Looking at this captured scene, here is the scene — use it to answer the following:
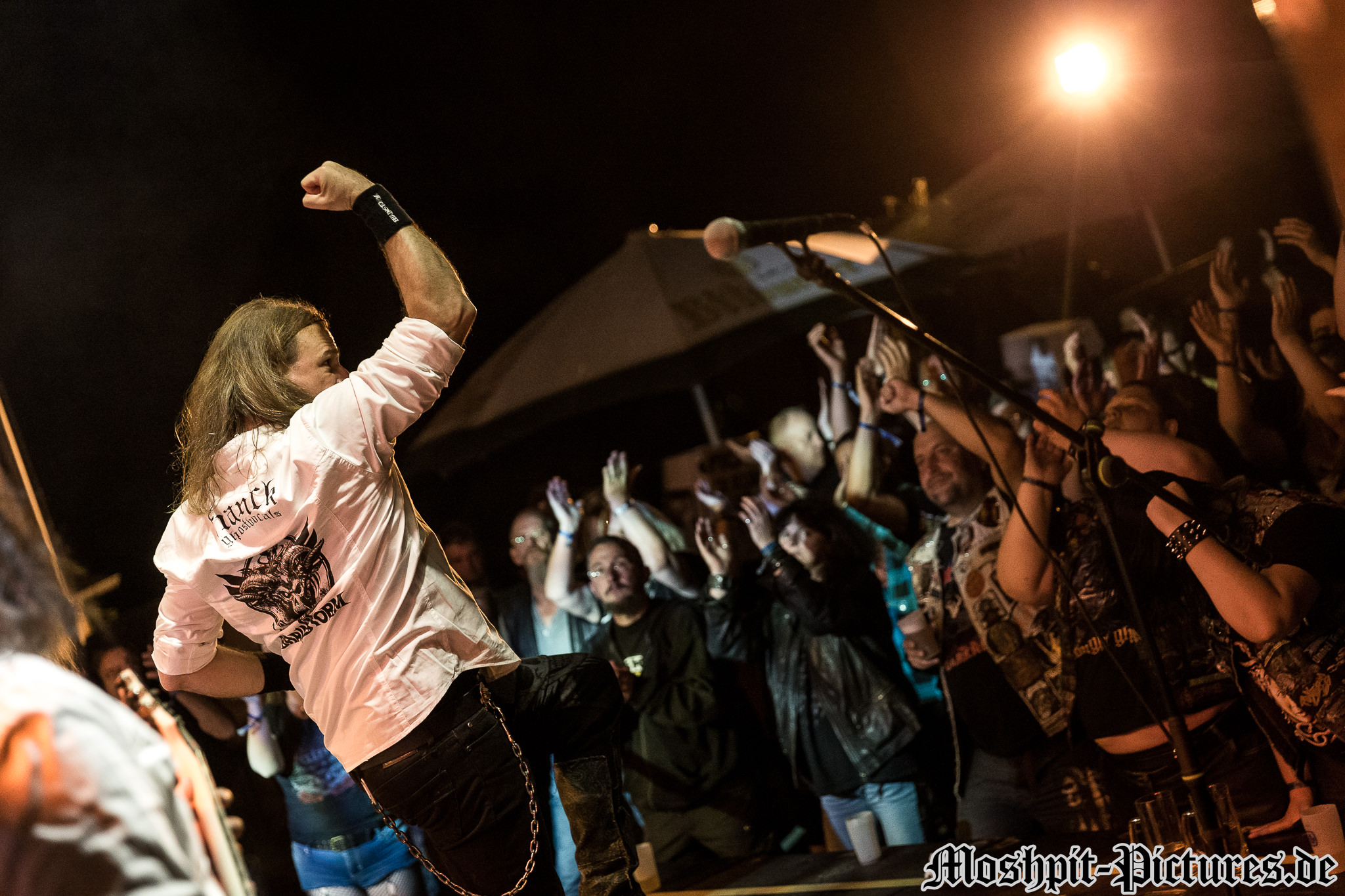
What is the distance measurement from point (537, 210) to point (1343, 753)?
5755 millimetres

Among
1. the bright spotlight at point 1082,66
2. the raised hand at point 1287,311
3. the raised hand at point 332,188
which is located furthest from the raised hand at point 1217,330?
the raised hand at point 332,188

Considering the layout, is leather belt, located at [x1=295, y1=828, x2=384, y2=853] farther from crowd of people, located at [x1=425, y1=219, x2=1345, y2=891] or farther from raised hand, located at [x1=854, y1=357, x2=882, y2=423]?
raised hand, located at [x1=854, y1=357, x2=882, y2=423]

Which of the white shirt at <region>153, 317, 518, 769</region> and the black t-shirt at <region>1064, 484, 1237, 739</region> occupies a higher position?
the white shirt at <region>153, 317, 518, 769</region>

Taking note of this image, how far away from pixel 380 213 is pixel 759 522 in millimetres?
2352

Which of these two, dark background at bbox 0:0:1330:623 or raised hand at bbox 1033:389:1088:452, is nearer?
raised hand at bbox 1033:389:1088:452

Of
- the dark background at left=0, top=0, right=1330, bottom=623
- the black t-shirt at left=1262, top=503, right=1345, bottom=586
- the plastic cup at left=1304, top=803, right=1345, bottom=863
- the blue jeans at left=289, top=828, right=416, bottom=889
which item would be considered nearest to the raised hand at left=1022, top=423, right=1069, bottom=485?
the black t-shirt at left=1262, top=503, right=1345, bottom=586

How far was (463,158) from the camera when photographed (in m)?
5.84

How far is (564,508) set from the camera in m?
4.55

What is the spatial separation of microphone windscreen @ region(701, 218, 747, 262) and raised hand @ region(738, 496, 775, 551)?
2.12 metres

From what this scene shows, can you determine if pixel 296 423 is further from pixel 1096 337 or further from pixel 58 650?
pixel 1096 337

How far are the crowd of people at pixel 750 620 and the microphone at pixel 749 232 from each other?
0.47 meters

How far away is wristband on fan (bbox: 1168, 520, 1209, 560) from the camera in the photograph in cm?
222

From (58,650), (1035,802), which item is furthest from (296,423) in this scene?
(1035,802)

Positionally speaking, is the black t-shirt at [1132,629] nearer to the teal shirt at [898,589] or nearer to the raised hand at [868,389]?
the teal shirt at [898,589]
